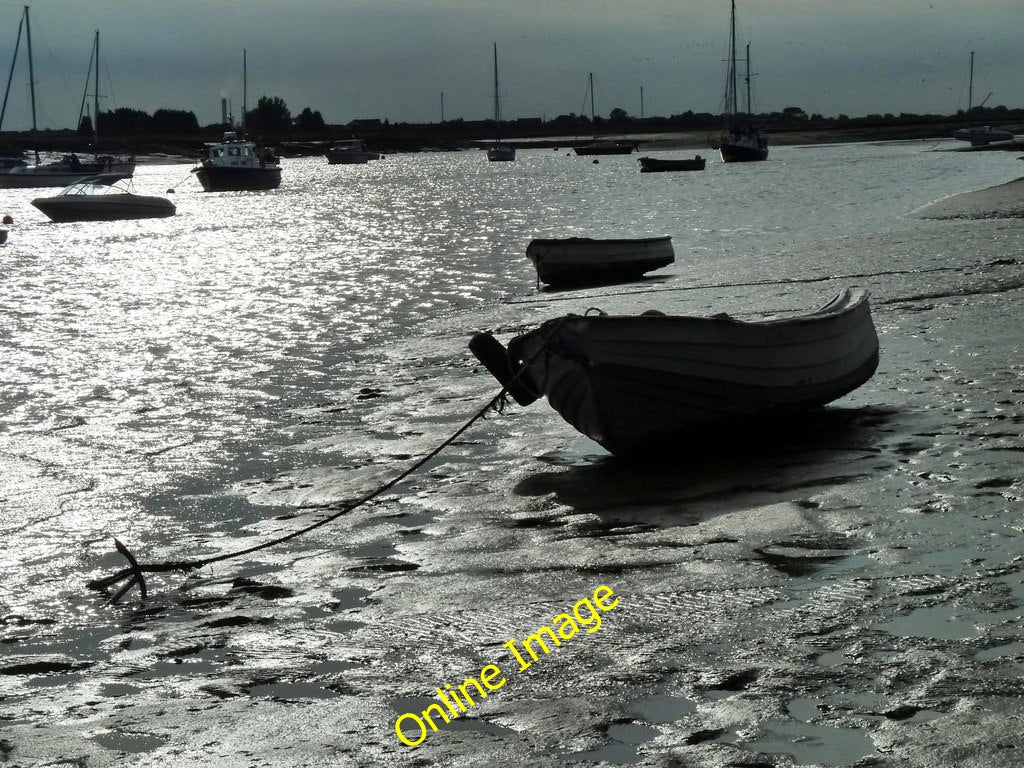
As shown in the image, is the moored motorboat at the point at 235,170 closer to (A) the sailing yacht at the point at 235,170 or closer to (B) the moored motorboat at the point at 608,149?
(A) the sailing yacht at the point at 235,170

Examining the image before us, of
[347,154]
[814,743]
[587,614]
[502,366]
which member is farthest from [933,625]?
[347,154]

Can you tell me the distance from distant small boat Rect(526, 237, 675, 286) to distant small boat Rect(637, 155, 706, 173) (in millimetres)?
71943

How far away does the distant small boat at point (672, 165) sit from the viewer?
9519 cm

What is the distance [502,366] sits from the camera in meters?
10.1

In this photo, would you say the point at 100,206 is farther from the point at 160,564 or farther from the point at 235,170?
the point at 160,564

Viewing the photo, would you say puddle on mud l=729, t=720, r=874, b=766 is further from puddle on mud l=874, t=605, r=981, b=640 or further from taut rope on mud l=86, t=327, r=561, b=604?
taut rope on mud l=86, t=327, r=561, b=604

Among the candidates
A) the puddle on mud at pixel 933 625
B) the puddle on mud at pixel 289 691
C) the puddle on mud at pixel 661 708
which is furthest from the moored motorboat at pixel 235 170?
the puddle on mud at pixel 661 708

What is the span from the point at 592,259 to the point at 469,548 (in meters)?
16.9

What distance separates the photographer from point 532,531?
847cm

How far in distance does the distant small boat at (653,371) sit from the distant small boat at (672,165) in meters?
86.5

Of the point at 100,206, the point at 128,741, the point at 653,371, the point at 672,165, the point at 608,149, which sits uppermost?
the point at 608,149

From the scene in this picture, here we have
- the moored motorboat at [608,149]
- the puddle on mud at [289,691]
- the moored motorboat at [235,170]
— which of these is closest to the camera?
the puddle on mud at [289,691]

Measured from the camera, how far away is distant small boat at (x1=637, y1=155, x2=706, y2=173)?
95.2 meters

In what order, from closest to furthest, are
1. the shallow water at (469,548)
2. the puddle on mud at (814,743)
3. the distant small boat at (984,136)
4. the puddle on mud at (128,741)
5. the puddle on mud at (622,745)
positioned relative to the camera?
the puddle on mud at (814,743)
the puddle on mud at (622,745)
the puddle on mud at (128,741)
the shallow water at (469,548)
the distant small boat at (984,136)
